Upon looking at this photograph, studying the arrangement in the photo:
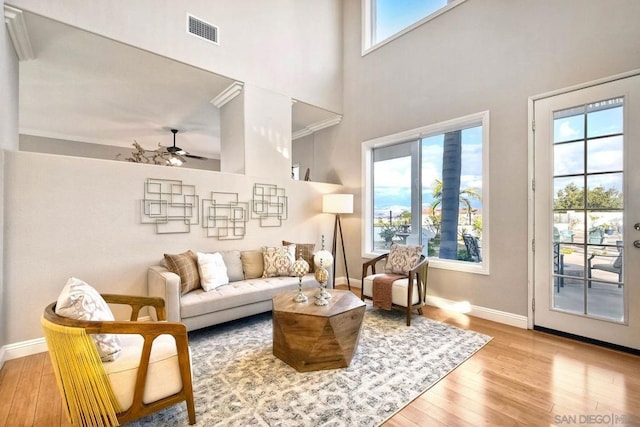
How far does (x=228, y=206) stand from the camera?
3916mm

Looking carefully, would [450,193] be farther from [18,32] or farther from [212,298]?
[18,32]

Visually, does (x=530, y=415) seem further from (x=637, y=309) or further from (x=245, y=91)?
(x=245, y=91)

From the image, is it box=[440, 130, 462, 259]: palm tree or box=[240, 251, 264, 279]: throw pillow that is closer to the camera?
box=[240, 251, 264, 279]: throw pillow

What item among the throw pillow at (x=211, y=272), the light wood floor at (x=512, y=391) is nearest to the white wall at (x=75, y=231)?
the throw pillow at (x=211, y=272)

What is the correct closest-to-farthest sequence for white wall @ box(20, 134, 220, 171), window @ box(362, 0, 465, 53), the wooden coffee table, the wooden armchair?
the wooden armchair
the wooden coffee table
window @ box(362, 0, 465, 53)
white wall @ box(20, 134, 220, 171)

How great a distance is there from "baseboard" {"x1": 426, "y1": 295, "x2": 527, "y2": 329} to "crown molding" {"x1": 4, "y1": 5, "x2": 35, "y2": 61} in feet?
17.7

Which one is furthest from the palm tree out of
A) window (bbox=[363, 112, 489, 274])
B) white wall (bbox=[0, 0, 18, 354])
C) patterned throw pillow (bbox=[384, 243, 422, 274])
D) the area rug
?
white wall (bbox=[0, 0, 18, 354])

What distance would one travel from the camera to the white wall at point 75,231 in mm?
2641

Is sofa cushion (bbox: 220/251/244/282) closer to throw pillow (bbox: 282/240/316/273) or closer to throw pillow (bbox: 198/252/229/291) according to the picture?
throw pillow (bbox: 198/252/229/291)

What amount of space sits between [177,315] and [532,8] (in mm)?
4828

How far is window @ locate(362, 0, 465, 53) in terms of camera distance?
13.6ft

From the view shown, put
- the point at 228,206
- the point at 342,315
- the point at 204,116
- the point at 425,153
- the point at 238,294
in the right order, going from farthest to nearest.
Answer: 1. the point at 204,116
2. the point at 425,153
3. the point at 228,206
4. the point at 238,294
5. the point at 342,315

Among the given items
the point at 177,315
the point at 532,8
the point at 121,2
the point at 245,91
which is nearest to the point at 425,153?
the point at 532,8

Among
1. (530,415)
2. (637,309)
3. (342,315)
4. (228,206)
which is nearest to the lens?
(530,415)
